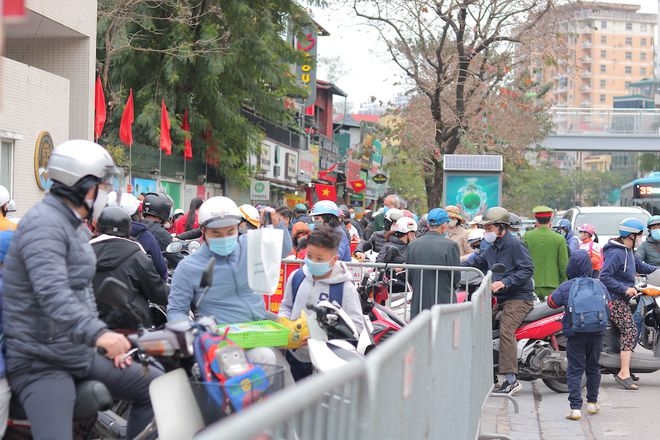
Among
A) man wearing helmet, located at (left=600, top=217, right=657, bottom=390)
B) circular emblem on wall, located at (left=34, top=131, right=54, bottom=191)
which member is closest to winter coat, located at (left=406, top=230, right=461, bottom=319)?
man wearing helmet, located at (left=600, top=217, right=657, bottom=390)

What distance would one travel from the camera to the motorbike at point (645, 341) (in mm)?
11805

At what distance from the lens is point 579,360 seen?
10109mm

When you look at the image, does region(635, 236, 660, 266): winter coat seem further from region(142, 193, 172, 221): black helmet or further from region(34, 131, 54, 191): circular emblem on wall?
region(34, 131, 54, 191): circular emblem on wall

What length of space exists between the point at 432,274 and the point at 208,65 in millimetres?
19314

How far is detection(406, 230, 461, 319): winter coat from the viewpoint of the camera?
11328mm

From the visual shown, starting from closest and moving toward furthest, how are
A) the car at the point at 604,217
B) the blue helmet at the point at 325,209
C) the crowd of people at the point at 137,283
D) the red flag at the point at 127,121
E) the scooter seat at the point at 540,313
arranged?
the crowd of people at the point at 137,283 < the scooter seat at the point at 540,313 < the blue helmet at the point at 325,209 < the red flag at the point at 127,121 < the car at the point at 604,217

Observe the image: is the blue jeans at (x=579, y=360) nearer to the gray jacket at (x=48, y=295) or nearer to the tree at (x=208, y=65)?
the gray jacket at (x=48, y=295)

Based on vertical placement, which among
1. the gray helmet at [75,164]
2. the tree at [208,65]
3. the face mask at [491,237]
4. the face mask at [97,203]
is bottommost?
the face mask at [491,237]

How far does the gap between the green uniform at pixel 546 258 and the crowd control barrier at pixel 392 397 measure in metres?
5.55

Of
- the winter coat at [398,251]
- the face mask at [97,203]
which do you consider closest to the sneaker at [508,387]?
the winter coat at [398,251]

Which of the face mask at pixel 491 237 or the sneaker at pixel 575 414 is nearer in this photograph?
the sneaker at pixel 575 414

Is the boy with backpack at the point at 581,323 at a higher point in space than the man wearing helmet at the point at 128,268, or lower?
lower

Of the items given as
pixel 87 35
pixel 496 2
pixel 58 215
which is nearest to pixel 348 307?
pixel 58 215

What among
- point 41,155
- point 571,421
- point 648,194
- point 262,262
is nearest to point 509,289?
point 571,421
